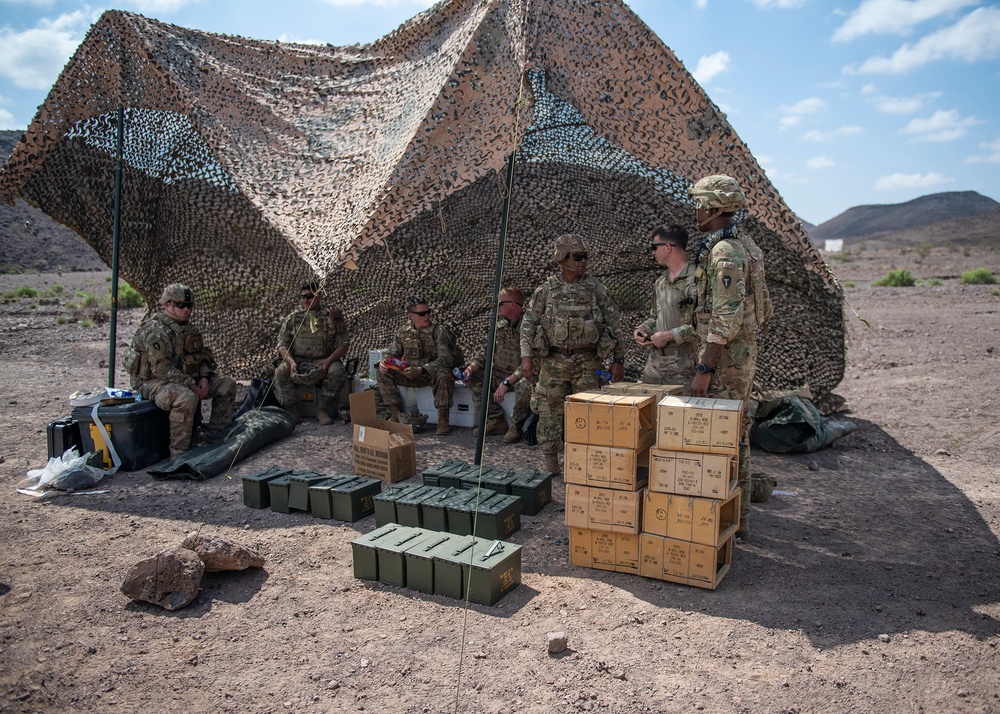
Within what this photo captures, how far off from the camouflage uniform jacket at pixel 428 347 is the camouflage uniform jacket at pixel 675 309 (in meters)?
2.73

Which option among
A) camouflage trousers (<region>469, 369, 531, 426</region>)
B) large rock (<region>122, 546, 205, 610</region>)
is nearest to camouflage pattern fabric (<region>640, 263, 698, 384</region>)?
camouflage trousers (<region>469, 369, 531, 426</region>)

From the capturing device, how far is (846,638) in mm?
3191

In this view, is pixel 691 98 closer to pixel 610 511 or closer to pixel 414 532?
pixel 610 511

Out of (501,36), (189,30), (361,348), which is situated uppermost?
(189,30)

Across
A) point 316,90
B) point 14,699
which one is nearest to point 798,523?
point 14,699

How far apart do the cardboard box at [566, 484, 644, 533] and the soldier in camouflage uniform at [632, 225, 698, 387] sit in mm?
1304

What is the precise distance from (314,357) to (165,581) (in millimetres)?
4172

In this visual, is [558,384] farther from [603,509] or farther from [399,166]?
[399,166]

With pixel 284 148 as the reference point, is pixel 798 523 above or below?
below

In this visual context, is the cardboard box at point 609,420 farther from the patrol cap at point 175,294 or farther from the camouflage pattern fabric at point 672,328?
the patrol cap at point 175,294

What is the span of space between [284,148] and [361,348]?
2.76 meters

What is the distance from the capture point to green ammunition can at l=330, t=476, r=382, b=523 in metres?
4.77

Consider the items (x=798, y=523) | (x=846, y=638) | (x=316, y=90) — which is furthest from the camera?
(x=316, y=90)

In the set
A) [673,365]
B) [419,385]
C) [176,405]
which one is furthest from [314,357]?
[673,365]
